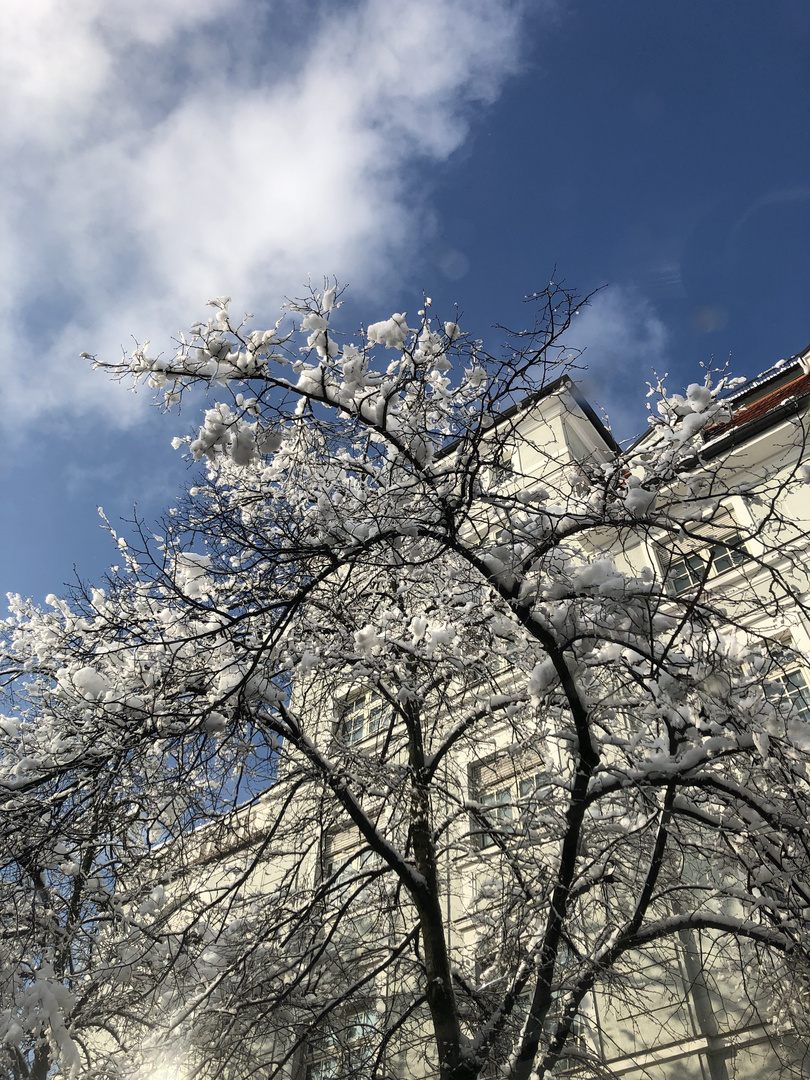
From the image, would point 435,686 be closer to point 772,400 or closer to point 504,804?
point 504,804

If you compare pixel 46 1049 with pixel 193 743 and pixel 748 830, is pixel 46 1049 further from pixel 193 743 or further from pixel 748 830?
pixel 748 830

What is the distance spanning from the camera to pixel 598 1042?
8.33 m

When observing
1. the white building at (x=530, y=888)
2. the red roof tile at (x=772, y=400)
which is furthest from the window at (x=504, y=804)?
the red roof tile at (x=772, y=400)

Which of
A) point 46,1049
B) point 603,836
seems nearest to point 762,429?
point 603,836

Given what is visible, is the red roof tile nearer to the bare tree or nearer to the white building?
the white building

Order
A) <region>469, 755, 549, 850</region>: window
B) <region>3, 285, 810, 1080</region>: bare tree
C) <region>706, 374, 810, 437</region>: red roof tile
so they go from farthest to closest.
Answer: <region>706, 374, 810, 437</region>: red roof tile < <region>469, 755, 549, 850</region>: window < <region>3, 285, 810, 1080</region>: bare tree

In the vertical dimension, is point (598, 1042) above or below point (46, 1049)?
below

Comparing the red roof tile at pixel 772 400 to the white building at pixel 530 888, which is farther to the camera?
the red roof tile at pixel 772 400

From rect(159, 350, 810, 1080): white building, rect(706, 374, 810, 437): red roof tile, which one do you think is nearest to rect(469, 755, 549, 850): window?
rect(159, 350, 810, 1080): white building

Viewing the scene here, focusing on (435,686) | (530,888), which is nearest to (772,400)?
(435,686)

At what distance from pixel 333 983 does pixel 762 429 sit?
34.5ft

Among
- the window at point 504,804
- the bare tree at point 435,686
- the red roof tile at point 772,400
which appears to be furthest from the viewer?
Result: the red roof tile at point 772,400

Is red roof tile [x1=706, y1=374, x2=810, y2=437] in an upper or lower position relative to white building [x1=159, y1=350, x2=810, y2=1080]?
upper

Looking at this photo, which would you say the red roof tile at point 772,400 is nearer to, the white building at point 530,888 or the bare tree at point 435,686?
the white building at point 530,888
